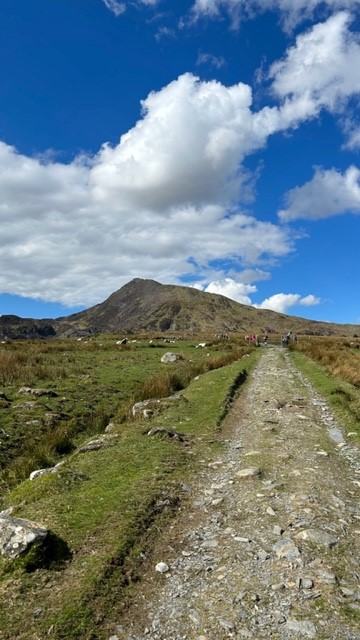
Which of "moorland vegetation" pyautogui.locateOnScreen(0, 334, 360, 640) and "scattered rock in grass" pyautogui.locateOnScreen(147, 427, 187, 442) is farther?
"scattered rock in grass" pyautogui.locateOnScreen(147, 427, 187, 442)

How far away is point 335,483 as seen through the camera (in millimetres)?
10555

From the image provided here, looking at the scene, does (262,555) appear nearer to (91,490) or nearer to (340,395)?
(91,490)

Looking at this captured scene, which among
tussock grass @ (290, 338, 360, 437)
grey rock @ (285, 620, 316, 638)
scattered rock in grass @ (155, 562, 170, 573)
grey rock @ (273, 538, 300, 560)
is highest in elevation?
tussock grass @ (290, 338, 360, 437)

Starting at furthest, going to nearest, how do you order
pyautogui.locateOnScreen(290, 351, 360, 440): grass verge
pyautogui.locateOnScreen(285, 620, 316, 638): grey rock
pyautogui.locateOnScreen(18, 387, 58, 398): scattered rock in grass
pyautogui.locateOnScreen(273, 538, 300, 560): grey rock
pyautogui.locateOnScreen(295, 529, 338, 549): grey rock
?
pyautogui.locateOnScreen(18, 387, 58, 398): scattered rock in grass → pyautogui.locateOnScreen(290, 351, 360, 440): grass verge → pyautogui.locateOnScreen(295, 529, 338, 549): grey rock → pyautogui.locateOnScreen(273, 538, 300, 560): grey rock → pyautogui.locateOnScreen(285, 620, 316, 638): grey rock

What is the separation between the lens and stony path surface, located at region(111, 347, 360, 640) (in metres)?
5.75

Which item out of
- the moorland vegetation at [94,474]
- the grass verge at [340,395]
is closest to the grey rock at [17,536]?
the moorland vegetation at [94,474]

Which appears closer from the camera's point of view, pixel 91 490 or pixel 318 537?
pixel 318 537

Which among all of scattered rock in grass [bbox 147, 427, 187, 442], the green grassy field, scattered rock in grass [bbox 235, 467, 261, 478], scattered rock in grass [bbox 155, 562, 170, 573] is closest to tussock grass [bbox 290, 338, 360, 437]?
the green grassy field

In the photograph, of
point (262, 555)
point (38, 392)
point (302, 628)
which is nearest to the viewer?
point (302, 628)

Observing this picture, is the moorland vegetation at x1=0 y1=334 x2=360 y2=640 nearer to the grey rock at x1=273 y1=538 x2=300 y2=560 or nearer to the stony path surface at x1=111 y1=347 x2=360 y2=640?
the stony path surface at x1=111 y1=347 x2=360 y2=640

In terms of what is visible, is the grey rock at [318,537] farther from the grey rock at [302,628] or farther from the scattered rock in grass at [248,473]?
the scattered rock in grass at [248,473]

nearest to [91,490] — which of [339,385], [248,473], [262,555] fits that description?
[248,473]

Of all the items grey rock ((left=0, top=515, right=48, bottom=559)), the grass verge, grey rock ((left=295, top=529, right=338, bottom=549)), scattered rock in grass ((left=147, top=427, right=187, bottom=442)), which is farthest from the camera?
the grass verge

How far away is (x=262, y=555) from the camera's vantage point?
24.1ft
